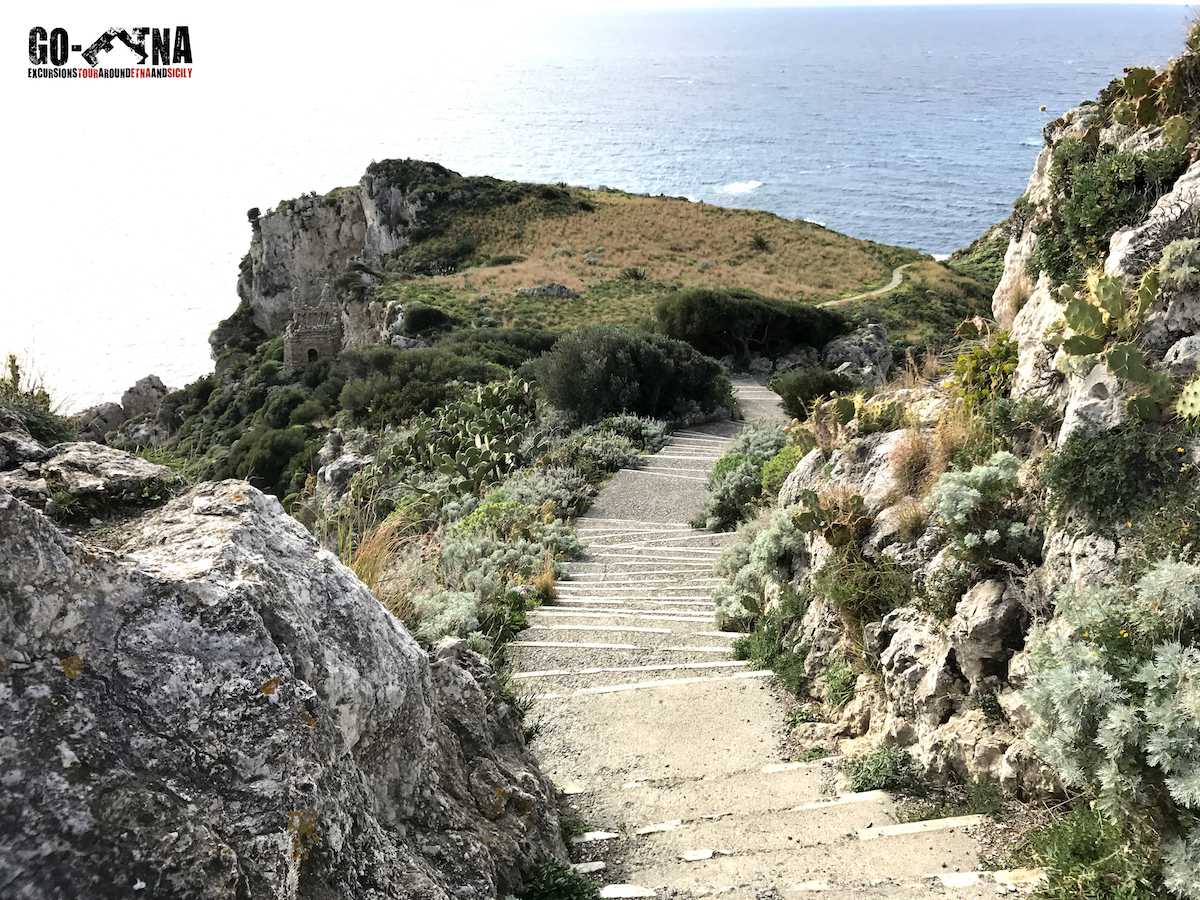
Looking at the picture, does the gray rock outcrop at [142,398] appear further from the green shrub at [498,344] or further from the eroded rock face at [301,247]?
the green shrub at [498,344]

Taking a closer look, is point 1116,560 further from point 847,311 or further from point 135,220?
point 135,220

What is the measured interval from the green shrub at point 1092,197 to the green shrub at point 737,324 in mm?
23831

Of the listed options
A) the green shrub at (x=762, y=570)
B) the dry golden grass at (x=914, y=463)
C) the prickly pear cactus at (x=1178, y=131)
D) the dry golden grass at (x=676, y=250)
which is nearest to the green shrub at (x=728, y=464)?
the green shrub at (x=762, y=570)

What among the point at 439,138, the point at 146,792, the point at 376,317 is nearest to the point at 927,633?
the point at 146,792

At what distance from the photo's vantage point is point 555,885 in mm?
4375

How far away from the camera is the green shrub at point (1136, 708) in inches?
155

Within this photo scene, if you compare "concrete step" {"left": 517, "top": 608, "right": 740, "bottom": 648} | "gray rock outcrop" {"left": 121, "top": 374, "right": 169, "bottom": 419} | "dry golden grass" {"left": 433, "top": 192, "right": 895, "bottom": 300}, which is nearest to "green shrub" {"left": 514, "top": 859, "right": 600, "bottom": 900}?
"concrete step" {"left": 517, "top": 608, "right": 740, "bottom": 648}

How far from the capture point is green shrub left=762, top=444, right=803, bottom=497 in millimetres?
11219

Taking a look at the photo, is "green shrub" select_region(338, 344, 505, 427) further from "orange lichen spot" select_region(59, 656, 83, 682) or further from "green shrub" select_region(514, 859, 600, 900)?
"orange lichen spot" select_region(59, 656, 83, 682)

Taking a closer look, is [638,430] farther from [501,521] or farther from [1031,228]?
[1031,228]

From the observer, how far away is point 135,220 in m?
124

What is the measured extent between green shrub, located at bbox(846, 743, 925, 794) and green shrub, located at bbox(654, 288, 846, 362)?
2594cm

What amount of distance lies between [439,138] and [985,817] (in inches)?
7758

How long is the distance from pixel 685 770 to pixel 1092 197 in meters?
5.38
